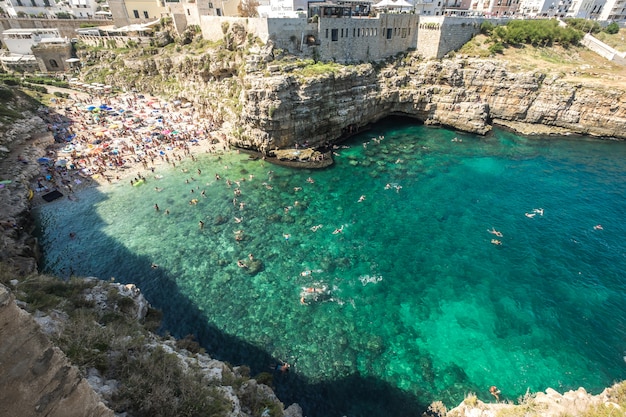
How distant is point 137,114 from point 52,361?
4662cm

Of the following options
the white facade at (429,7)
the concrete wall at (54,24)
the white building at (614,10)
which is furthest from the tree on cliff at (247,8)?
the white building at (614,10)

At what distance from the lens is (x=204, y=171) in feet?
104

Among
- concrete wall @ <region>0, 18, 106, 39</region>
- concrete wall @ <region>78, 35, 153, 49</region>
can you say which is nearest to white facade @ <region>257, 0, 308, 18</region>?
concrete wall @ <region>78, 35, 153, 49</region>

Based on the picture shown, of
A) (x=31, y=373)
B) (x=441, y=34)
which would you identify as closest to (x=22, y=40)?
(x=441, y=34)

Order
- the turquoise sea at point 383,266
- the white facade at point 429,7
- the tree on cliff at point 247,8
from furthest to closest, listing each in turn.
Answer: the white facade at point 429,7 → the tree on cliff at point 247,8 → the turquoise sea at point 383,266

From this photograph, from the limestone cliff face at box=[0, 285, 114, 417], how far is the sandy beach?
28.6 m

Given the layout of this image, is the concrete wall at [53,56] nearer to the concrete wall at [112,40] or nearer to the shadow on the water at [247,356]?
the concrete wall at [112,40]

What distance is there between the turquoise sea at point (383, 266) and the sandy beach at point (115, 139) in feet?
9.70

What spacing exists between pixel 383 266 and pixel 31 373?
19.0 meters

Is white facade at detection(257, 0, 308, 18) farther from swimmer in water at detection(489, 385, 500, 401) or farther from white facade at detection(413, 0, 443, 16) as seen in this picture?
swimmer in water at detection(489, 385, 500, 401)

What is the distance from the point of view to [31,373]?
16.4 ft

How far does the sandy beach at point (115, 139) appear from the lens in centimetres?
3083

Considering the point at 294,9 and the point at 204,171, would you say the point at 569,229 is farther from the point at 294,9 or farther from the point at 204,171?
the point at 294,9

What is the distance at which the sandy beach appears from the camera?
101ft
